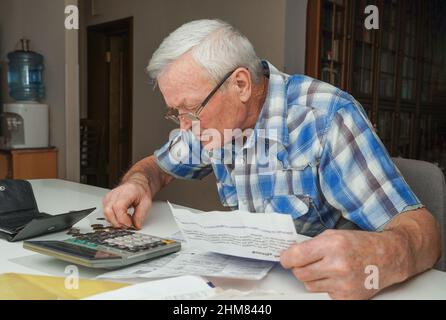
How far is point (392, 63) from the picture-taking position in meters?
3.79

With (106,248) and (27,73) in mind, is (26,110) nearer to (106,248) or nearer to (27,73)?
(27,73)

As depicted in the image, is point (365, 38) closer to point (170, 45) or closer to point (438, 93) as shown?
point (438, 93)

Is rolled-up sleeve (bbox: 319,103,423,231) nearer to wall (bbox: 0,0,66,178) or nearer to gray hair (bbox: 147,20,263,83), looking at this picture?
gray hair (bbox: 147,20,263,83)

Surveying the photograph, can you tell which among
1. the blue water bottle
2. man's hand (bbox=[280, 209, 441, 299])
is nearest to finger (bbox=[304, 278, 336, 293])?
man's hand (bbox=[280, 209, 441, 299])

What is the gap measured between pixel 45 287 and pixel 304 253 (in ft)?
1.28

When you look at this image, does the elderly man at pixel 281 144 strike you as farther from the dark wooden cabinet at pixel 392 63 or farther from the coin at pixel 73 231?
the dark wooden cabinet at pixel 392 63

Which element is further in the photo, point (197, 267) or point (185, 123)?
point (185, 123)


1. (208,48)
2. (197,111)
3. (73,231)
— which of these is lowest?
(73,231)

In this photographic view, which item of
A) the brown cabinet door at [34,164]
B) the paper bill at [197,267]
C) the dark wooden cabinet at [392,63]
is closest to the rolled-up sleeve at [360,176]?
the paper bill at [197,267]

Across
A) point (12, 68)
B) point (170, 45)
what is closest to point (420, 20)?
point (12, 68)

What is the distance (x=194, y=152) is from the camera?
133 centimetres

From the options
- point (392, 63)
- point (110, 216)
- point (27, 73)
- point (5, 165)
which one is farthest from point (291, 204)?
point (392, 63)
